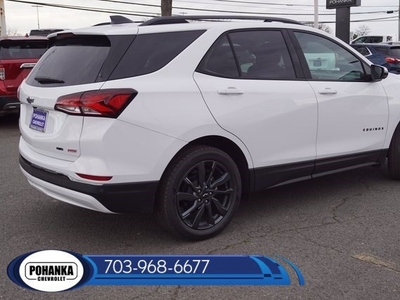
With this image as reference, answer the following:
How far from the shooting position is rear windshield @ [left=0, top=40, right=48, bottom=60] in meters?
9.42

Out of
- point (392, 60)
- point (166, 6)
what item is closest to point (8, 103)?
point (392, 60)

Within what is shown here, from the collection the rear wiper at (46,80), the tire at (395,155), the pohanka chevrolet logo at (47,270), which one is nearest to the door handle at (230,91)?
the rear wiper at (46,80)

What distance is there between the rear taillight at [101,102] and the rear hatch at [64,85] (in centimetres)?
4

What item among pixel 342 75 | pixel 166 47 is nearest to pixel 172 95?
pixel 166 47

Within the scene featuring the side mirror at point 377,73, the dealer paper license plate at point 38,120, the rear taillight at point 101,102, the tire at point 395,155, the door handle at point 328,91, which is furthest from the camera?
the tire at point 395,155

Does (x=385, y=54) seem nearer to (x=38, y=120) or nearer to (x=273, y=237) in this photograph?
(x=273, y=237)

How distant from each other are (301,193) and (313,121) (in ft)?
3.66

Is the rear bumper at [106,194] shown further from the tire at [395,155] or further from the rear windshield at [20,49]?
the rear windshield at [20,49]

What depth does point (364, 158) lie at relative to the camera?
5.09 m

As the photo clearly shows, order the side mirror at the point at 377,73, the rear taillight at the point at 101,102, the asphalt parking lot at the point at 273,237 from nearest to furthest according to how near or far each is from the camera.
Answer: the asphalt parking lot at the point at 273,237
the rear taillight at the point at 101,102
the side mirror at the point at 377,73

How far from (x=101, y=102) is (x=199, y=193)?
1092 millimetres

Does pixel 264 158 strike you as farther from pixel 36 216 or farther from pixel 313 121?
pixel 36 216

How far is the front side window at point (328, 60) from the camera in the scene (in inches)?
182

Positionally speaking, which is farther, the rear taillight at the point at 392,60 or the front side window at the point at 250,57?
the rear taillight at the point at 392,60
